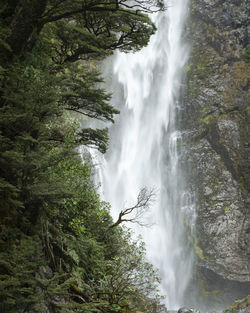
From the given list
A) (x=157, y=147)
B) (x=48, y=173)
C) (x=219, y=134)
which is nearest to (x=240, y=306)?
(x=48, y=173)

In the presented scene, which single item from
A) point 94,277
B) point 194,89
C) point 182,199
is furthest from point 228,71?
point 94,277

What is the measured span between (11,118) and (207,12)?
98.3 ft

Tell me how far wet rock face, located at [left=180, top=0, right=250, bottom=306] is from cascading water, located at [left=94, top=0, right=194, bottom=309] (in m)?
1.28

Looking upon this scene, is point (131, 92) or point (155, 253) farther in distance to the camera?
point (131, 92)

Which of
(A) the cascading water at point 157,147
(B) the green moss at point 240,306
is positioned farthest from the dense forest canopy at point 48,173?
(A) the cascading water at point 157,147

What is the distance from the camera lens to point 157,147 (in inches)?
1049

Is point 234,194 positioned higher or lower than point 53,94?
higher

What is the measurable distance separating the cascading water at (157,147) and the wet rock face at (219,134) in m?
1.28

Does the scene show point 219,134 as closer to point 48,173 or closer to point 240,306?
point 240,306

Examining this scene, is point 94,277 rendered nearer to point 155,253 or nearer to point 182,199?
point 155,253

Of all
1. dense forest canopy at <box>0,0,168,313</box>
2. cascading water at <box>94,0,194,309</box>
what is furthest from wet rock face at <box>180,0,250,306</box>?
dense forest canopy at <box>0,0,168,313</box>

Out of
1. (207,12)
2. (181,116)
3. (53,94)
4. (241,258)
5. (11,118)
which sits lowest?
(11,118)

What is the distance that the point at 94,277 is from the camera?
6492mm

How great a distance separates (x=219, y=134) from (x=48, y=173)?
22.4 meters
